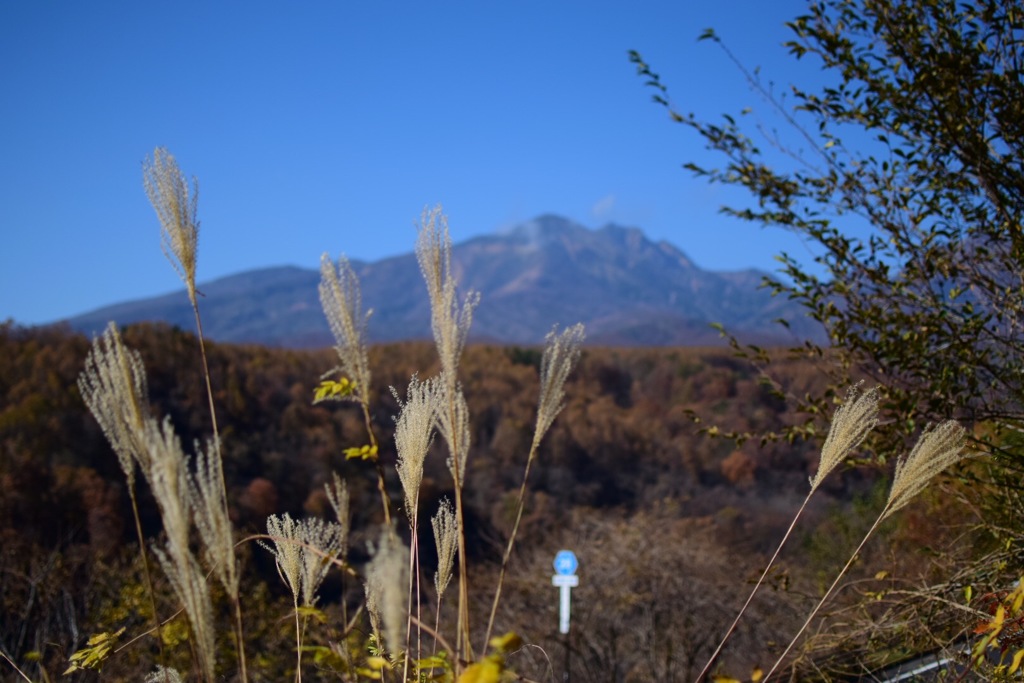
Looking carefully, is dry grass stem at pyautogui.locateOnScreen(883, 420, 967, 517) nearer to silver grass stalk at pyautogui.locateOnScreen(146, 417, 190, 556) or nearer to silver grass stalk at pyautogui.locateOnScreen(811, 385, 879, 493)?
silver grass stalk at pyautogui.locateOnScreen(811, 385, 879, 493)

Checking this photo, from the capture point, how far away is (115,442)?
138 centimetres

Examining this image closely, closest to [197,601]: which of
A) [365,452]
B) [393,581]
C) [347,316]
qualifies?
[393,581]

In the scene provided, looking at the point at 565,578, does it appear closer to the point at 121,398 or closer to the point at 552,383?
the point at 552,383

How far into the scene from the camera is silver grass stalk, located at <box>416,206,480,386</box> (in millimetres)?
1514

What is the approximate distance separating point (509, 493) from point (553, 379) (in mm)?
28169

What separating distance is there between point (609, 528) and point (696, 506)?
14470 millimetres

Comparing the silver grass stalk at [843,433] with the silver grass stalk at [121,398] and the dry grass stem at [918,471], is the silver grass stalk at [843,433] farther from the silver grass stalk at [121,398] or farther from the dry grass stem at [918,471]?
the silver grass stalk at [121,398]

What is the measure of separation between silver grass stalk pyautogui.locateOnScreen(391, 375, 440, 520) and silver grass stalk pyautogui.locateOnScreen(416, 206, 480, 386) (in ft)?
0.24

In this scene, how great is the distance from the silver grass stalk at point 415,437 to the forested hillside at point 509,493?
71 cm

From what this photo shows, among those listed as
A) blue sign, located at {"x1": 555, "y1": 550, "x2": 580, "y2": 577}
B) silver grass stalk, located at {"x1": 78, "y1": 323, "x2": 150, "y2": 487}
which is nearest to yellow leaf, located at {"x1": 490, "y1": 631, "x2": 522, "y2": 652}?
silver grass stalk, located at {"x1": 78, "y1": 323, "x2": 150, "y2": 487}

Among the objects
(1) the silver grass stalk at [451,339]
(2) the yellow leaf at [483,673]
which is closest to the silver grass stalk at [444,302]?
(1) the silver grass stalk at [451,339]

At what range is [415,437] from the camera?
1.57 m

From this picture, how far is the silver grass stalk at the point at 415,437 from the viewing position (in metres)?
1.55

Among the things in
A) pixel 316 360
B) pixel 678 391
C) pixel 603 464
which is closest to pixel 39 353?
pixel 316 360
